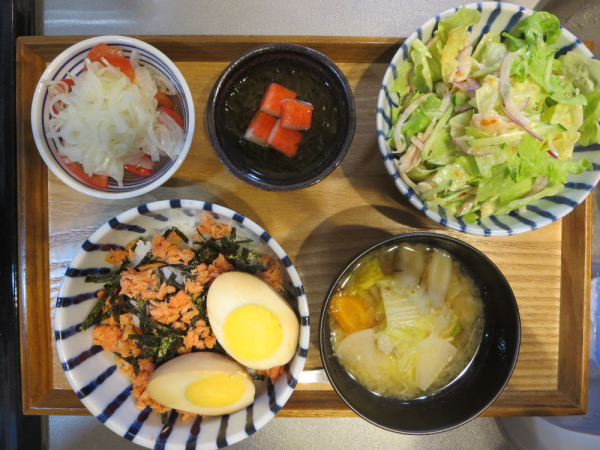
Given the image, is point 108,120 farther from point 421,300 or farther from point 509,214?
point 509,214

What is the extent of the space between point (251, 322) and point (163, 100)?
82cm

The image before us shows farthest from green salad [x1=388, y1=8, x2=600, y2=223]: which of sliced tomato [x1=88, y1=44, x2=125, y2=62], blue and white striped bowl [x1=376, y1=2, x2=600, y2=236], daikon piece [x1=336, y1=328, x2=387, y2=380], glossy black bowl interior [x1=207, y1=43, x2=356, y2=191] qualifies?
sliced tomato [x1=88, y1=44, x2=125, y2=62]

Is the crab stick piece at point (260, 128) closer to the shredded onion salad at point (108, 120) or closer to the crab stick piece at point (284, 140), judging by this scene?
the crab stick piece at point (284, 140)

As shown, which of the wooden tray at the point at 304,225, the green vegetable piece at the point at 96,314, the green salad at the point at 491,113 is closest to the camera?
the green salad at the point at 491,113

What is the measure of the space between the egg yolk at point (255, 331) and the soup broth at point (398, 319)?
0.26m

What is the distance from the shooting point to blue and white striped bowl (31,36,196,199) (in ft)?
4.44

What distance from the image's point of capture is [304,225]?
5.09 ft

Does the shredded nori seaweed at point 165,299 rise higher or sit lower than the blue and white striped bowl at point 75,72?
lower

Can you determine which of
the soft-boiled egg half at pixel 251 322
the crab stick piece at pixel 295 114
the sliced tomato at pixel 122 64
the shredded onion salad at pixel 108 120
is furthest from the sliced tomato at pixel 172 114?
the soft-boiled egg half at pixel 251 322

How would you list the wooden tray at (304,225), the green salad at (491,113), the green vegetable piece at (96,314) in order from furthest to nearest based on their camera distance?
1. the wooden tray at (304,225)
2. the green vegetable piece at (96,314)
3. the green salad at (491,113)

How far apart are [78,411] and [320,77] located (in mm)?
1436

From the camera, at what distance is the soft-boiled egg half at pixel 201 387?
50.9 inches

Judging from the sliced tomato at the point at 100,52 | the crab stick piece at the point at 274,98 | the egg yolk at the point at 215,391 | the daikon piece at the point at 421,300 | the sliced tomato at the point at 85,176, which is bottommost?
the egg yolk at the point at 215,391

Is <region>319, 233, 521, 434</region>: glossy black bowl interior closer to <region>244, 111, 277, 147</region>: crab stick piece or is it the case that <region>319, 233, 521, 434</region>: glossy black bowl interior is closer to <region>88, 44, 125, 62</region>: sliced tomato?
<region>244, 111, 277, 147</region>: crab stick piece
